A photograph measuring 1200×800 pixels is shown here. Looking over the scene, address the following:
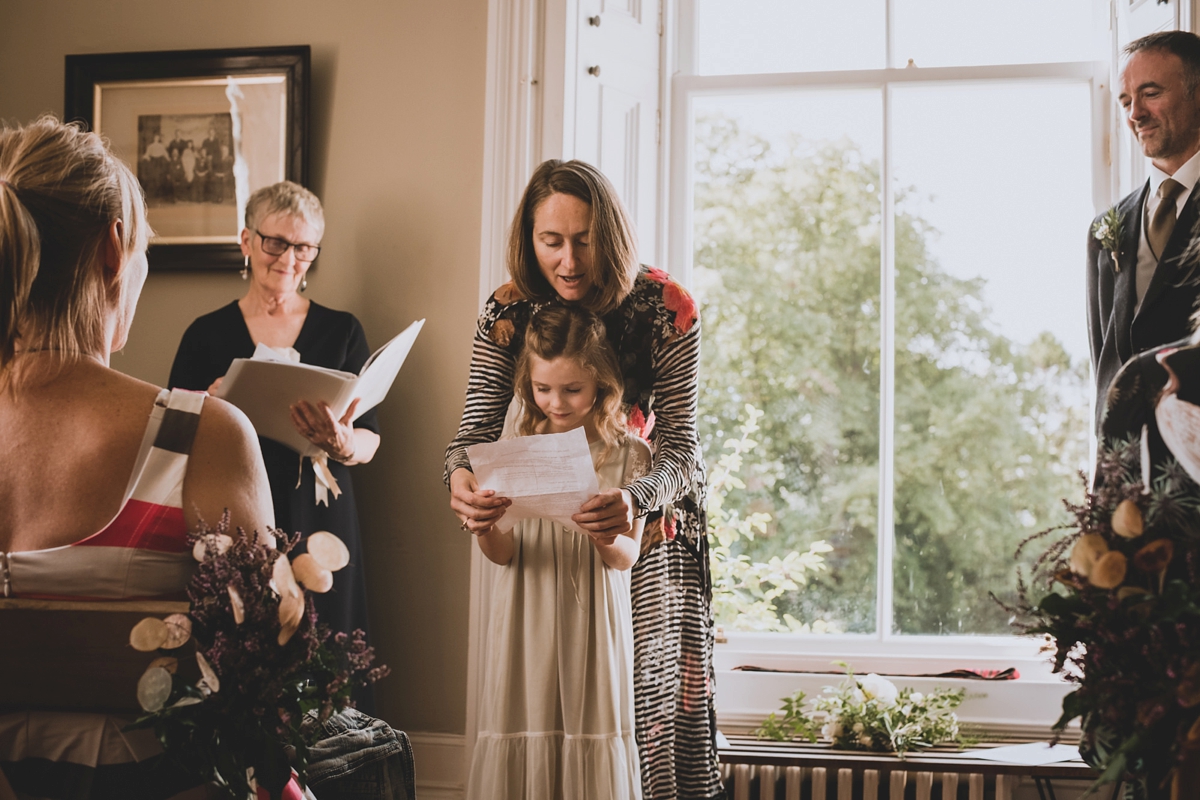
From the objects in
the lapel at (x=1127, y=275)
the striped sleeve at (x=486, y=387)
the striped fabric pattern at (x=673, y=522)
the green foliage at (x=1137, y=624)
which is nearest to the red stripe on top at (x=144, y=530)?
the green foliage at (x=1137, y=624)

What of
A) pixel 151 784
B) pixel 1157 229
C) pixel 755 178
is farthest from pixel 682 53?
pixel 151 784

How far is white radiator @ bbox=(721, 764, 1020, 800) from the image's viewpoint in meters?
2.62

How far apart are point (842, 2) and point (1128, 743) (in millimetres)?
2845

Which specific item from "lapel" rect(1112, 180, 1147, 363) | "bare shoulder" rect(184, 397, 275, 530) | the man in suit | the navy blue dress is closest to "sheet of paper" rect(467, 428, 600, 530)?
"bare shoulder" rect(184, 397, 275, 530)

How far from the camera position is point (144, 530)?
106cm

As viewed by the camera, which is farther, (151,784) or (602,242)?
(602,242)

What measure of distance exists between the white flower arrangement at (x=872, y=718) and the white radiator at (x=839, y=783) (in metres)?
0.11

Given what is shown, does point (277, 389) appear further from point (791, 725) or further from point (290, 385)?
point (791, 725)

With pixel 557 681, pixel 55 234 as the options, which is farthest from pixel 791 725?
pixel 55 234

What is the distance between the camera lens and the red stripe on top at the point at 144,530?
1.05 metres

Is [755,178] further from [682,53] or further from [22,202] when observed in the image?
[22,202]

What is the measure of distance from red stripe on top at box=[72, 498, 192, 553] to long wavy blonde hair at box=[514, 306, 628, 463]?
3.49 feet

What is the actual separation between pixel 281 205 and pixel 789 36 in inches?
66.7

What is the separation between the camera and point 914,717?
283 cm
